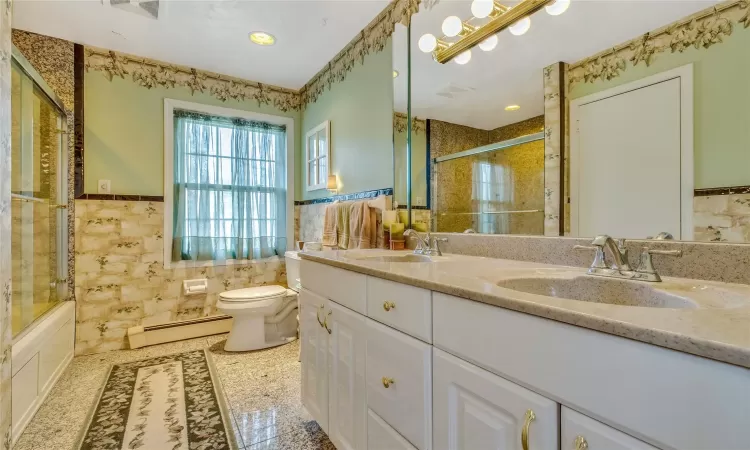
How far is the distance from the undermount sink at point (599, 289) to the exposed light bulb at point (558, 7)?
1.00m

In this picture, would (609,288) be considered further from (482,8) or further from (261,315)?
(261,315)

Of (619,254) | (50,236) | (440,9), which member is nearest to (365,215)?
(440,9)

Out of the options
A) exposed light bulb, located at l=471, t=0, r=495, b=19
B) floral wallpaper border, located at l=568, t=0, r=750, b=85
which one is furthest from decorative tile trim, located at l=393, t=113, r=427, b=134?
floral wallpaper border, located at l=568, t=0, r=750, b=85

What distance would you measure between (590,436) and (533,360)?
0.44ft

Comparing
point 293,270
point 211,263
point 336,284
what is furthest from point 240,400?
point 211,263

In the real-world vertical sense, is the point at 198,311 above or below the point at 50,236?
below

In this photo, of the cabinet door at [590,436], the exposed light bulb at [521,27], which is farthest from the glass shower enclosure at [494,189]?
the cabinet door at [590,436]

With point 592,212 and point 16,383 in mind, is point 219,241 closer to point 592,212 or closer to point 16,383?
point 16,383

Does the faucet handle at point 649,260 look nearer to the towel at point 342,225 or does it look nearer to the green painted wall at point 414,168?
the green painted wall at point 414,168

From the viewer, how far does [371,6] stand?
204cm

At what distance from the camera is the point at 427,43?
5.97 feet

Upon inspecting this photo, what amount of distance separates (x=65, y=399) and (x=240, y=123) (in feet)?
7.55

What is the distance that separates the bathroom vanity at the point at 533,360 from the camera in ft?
1.47

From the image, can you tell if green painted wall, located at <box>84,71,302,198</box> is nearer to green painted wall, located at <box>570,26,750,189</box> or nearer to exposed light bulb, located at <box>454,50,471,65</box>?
exposed light bulb, located at <box>454,50,471,65</box>
